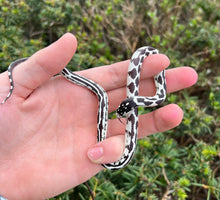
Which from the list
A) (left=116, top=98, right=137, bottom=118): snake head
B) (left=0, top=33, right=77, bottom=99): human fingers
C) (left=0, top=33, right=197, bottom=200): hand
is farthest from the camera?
(left=116, top=98, right=137, bottom=118): snake head

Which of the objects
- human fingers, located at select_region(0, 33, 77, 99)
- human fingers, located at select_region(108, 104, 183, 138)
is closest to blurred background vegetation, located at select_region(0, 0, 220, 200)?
human fingers, located at select_region(108, 104, 183, 138)

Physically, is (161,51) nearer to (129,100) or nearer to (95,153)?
(129,100)

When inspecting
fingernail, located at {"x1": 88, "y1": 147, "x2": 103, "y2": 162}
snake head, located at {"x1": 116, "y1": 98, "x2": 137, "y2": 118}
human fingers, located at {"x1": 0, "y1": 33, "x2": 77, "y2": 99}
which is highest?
human fingers, located at {"x1": 0, "y1": 33, "x2": 77, "y2": 99}

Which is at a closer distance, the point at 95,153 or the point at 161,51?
the point at 95,153

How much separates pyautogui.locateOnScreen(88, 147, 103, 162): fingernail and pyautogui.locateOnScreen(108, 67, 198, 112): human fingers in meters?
0.58

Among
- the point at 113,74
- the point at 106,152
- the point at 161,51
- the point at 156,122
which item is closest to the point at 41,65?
the point at 113,74

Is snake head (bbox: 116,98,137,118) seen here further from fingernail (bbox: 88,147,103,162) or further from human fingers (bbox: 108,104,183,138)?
fingernail (bbox: 88,147,103,162)

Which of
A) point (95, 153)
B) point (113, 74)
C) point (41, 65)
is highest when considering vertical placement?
point (41, 65)

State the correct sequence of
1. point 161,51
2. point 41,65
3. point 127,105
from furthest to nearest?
point 161,51
point 127,105
point 41,65

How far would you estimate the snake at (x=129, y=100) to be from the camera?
87.0 inches

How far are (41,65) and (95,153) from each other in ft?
2.58

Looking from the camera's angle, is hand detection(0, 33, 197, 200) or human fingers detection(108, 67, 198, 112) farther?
human fingers detection(108, 67, 198, 112)

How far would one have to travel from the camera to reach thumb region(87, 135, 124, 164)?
6.52 feet

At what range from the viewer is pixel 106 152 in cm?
199
